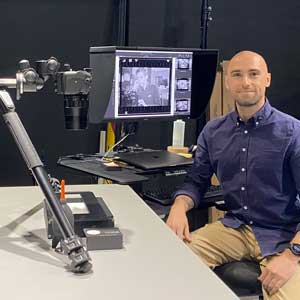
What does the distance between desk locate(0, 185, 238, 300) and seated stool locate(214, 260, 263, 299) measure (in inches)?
17.7

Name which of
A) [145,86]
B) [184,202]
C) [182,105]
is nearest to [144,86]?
[145,86]

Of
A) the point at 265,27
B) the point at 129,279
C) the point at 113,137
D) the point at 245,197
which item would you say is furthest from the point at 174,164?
the point at 265,27

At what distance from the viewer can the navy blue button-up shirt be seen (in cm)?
210

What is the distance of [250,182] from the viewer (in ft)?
7.13

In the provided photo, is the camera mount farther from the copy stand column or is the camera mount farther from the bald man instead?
the bald man

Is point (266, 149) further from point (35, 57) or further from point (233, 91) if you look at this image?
point (35, 57)

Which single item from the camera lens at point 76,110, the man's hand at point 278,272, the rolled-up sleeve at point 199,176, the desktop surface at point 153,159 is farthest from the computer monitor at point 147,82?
the man's hand at point 278,272

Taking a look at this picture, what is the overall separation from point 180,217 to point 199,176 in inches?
12.7

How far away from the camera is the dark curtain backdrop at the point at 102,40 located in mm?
3463

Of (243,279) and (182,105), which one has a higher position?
(182,105)

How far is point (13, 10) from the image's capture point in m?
3.42

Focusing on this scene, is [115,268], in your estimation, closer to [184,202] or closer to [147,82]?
[184,202]

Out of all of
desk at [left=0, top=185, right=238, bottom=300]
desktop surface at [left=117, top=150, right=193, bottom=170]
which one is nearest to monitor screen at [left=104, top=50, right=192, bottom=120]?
desktop surface at [left=117, top=150, right=193, bottom=170]

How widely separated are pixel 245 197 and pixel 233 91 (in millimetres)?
433
